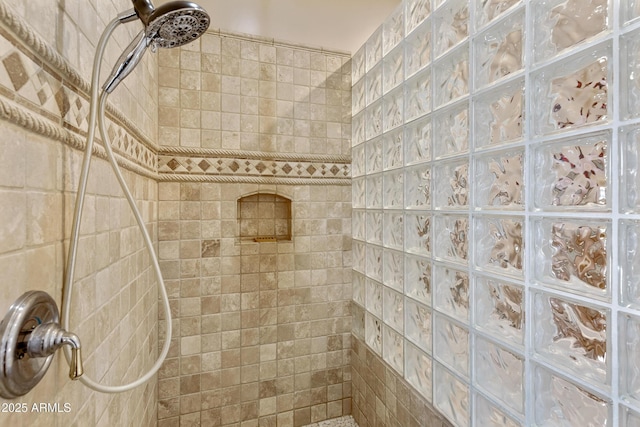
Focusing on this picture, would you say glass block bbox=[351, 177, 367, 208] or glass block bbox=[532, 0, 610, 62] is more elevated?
glass block bbox=[532, 0, 610, 62]

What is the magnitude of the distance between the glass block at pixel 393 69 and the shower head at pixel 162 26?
900mm

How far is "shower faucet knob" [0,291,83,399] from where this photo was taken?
47 cm

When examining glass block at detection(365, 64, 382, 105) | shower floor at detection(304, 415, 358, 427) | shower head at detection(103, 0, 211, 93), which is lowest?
shower floor at detection(304, 415, 358, 427)

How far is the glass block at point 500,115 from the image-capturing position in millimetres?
812

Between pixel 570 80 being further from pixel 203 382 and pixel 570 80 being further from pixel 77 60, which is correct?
pixel 203 382

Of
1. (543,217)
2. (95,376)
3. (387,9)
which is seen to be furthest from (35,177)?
(387,9)

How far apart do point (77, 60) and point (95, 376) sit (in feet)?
2.56

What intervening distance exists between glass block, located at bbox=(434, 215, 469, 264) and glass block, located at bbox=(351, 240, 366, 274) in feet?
2.10

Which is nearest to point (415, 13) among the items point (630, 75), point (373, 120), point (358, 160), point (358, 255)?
point (373, 120)

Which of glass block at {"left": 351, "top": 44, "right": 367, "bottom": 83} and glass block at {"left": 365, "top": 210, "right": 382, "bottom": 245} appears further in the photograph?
glass block at {"left": 351, "top": 44, "right": 367, "bottom": 83}

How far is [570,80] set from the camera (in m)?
0.70

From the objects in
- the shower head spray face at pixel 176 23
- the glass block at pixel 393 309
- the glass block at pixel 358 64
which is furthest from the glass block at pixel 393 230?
the shower head spray face at pixel 176 23

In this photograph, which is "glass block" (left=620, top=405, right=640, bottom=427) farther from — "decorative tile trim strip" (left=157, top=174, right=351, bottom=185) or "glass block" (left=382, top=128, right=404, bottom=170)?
"decorative tile trim strip" (left=157, top=174, right=351, bottom=185)

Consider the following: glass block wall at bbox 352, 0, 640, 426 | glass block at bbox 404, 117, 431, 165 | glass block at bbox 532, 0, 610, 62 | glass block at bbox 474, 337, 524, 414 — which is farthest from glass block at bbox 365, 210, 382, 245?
glass block at bbox 532, 0, 610, 62
